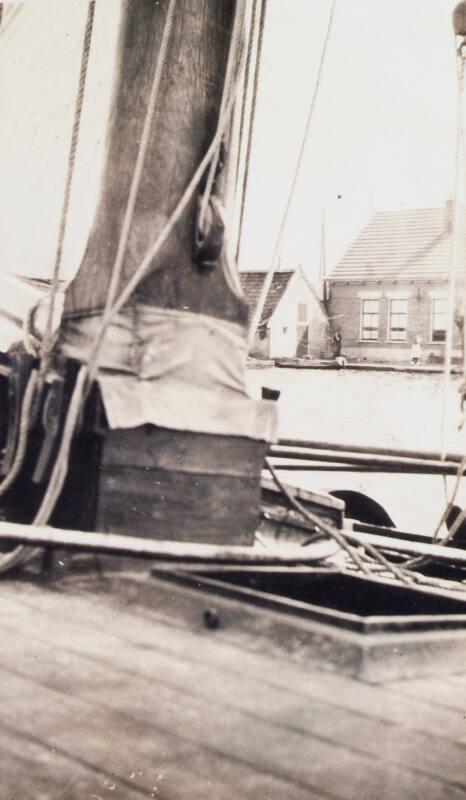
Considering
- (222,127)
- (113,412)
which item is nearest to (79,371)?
(113,412)

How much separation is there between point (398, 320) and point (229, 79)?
25.6 m

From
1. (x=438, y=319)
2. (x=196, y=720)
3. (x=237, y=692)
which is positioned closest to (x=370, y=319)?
(x=438, y=319)

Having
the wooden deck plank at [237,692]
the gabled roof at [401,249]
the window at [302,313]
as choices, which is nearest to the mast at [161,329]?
the wooden deck plank at [237,692]

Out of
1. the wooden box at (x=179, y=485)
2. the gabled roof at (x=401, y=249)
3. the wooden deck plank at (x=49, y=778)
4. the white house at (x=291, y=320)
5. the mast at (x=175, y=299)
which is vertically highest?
the gabled roof at (x=401, y=249)

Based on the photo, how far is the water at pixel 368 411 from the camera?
15.4 metres

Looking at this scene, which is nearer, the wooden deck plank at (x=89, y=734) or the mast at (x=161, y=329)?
the wooden deck plank at (x=89, y=734)

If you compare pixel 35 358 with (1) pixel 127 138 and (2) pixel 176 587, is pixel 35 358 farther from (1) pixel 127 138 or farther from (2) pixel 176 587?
(2) pixel 176 587

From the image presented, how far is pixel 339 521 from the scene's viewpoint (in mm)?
3697

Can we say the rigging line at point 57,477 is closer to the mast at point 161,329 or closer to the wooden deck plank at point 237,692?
the mast at point 161,329

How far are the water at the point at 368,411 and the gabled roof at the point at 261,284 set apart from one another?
606 centimetres

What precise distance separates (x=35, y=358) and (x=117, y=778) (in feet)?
6.05

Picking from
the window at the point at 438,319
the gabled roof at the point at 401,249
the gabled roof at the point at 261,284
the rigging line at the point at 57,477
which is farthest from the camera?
the gabled roof at the point at 401,249

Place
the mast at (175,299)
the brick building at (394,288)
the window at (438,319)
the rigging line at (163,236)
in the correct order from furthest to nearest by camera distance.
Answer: the brick building at (394,288) < the window at (438,319) < the mast at (175,299) < the rigging line at (163,236)

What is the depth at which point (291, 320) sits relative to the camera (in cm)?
2894
